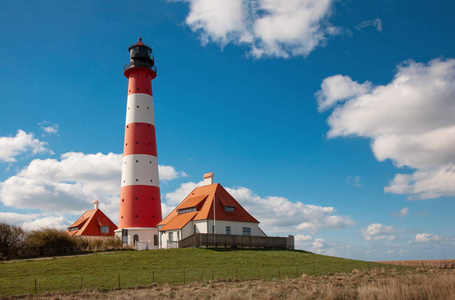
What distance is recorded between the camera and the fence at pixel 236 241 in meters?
41.4

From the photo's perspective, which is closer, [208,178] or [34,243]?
[34,243]

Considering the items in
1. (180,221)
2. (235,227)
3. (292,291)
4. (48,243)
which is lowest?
(292,291)

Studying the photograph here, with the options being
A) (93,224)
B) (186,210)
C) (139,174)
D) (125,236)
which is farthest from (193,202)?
(93,224)

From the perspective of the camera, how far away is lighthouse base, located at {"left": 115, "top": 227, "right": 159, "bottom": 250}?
155ft

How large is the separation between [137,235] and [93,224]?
41.6 feet

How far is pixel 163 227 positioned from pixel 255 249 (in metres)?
11.7

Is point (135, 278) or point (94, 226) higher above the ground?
point (94, 226)

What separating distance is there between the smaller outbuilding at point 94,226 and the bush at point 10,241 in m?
14.7

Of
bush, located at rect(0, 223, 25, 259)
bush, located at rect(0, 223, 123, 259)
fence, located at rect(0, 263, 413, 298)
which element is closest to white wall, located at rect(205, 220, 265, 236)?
bush, located at rect(0, 223, 123, 259)

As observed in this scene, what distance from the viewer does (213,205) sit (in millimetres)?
46312

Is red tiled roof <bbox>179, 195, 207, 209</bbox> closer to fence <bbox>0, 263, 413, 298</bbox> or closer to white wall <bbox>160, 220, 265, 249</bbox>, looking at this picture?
white wall <bbox>160, 220, 265, 249</bbox>

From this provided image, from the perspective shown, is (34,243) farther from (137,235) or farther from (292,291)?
(292,291)

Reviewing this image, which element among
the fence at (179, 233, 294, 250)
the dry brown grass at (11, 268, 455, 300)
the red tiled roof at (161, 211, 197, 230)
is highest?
the red tiled roof at (161, 211, 197, 230)

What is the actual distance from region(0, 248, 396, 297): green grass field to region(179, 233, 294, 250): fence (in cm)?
214
